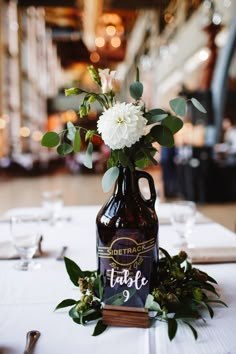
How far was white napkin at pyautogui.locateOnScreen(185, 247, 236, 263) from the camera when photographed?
1271 millimetres

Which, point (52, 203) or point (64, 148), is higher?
point (64, 148)

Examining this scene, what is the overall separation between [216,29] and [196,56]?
9.54 ft

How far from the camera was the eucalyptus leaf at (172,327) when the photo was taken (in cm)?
77

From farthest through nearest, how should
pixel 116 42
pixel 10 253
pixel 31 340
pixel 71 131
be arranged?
pixel 116 42 → pixel 10 253 → pixel 71 131 → pixel 31 340

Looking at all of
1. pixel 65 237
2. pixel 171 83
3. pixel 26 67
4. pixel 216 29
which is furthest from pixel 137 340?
pixel 26 67

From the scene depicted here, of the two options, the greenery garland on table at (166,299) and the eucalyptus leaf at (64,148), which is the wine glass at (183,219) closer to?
the greenery garland on table at (166,299)

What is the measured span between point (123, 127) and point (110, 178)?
0.42ft

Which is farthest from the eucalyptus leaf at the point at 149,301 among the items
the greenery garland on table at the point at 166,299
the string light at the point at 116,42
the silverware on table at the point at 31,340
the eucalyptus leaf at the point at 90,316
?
the string light at the point at 116,42

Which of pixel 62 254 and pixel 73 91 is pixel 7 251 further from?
pixel 73 91

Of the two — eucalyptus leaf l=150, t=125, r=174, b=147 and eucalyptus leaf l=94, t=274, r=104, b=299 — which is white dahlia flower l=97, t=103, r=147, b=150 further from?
eucalyptus leaf l=94, t=274, r=104, b=299

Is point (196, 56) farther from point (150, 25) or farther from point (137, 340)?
point (137, 340)

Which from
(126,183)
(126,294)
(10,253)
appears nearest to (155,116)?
(126,183)

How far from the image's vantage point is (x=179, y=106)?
92 centimetres

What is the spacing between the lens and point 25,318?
2.94 ft
